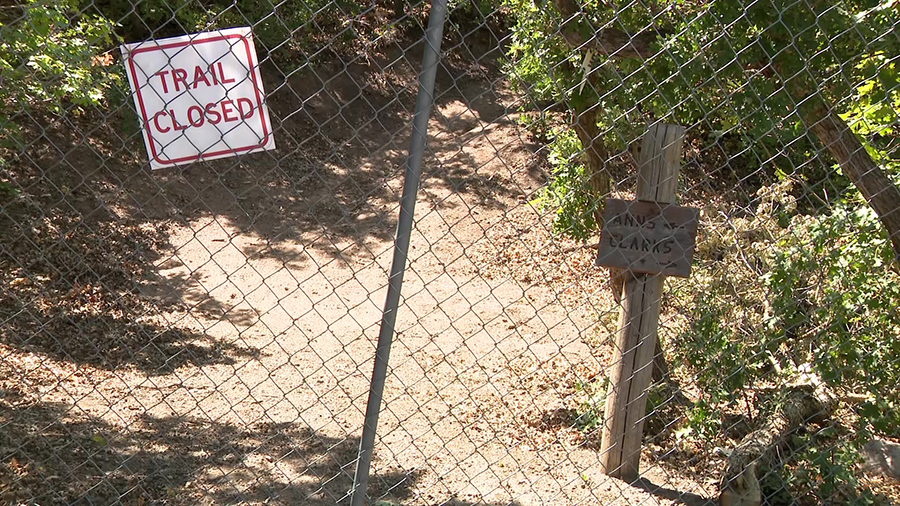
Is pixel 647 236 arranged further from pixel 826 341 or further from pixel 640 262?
pixel 826 341

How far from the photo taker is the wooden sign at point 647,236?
104 inches

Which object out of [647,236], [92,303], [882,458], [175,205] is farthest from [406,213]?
[175,205]

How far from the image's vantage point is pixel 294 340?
6133mm

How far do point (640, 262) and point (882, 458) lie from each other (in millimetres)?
2173

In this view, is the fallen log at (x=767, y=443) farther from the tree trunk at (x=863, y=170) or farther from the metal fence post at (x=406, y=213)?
the metal fence post at (x=406, y=213)

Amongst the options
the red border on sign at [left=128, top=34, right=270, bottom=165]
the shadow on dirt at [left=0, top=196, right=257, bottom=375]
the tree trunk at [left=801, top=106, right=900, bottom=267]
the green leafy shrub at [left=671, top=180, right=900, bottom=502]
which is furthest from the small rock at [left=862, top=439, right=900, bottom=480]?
the shadow on dirt at [left=0, top=196, right=257, bottom=375]

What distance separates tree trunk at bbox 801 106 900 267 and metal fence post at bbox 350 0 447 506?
178 centimetres

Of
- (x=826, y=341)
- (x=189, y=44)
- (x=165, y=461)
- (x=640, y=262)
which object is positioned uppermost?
(x=189, y=44)

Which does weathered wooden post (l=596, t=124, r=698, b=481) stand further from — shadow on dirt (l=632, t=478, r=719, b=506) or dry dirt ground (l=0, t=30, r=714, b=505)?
dry dirt ground (l=0, t=30, r=714, b=505)

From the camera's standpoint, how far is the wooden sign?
264 cm

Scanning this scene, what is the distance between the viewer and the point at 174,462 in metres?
3.56

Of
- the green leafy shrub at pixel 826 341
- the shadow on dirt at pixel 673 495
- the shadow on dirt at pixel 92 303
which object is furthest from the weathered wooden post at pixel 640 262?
the shadow on dirt at pixel 92 303

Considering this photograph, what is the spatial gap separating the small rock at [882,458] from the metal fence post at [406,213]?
2745 millimetres

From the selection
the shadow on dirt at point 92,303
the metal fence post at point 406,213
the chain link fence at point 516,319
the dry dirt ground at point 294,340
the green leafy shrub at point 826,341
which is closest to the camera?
the metal fence post at point 406,213
